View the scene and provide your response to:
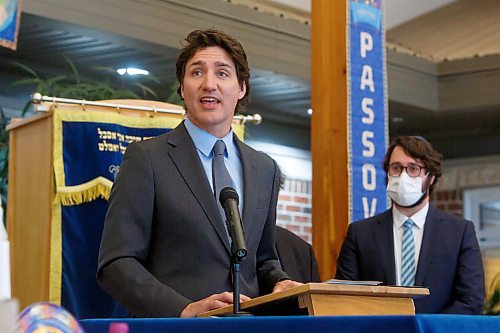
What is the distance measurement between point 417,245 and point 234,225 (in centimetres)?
182

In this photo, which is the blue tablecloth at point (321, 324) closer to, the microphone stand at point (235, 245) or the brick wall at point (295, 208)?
the microphone stand at point (235, 245)

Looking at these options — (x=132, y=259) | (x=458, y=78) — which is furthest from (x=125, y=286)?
(x=458, y=78)

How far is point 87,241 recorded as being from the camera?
3.39 m

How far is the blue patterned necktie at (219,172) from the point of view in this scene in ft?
6.75

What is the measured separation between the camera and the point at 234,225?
161cm

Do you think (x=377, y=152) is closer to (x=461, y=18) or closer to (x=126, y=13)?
(x=126, y=13)

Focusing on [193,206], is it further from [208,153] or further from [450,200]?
[450,200]

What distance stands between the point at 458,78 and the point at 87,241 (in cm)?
474

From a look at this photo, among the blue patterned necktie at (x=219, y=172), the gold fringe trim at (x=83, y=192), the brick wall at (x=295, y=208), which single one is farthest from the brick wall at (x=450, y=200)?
the blue patterned necktie at (x=219, y=172)

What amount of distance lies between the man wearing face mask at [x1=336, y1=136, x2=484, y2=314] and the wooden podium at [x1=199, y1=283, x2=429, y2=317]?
1.57 metres

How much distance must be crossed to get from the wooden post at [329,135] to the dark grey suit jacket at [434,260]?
22.6 inches

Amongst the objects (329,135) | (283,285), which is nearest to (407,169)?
(329,135)

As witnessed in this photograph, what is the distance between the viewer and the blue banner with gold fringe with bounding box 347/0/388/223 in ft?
13.2

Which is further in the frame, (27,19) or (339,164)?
(27,19)
